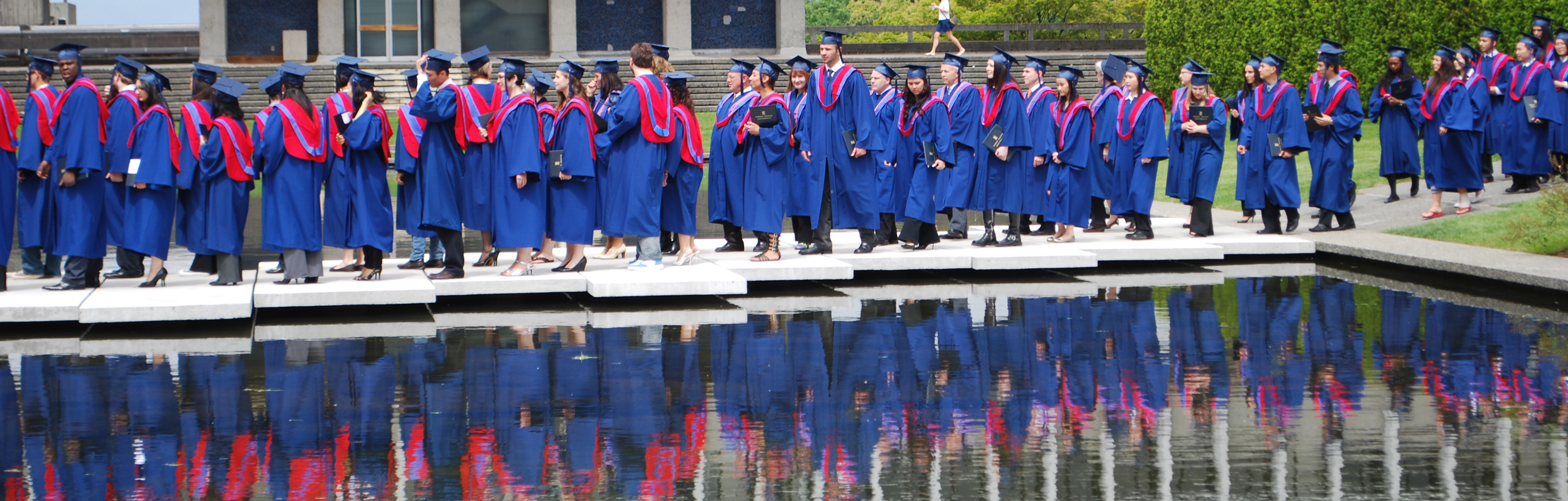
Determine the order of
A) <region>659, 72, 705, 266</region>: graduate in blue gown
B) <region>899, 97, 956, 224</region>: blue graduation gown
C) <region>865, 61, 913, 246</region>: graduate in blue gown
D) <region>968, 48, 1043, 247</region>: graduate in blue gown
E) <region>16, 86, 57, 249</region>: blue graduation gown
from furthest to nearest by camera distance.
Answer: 1. <region>968, 48, 1043, 247</region>: graduate in blue gown
2. <region>865, 61, 913, 246</region>: graduate in blue gown
3. <region>899, 97, 956, 224</region>: blue graduation gown
4. <region>659, 72, 705, 266</region>: graduate in blue gown
5. <region>16, 86, 57, 249</region>: blue graduation gown

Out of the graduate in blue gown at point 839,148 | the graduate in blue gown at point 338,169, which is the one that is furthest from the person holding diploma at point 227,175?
the graduate in blue gown at point 839,148

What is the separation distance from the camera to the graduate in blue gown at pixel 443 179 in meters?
9.79

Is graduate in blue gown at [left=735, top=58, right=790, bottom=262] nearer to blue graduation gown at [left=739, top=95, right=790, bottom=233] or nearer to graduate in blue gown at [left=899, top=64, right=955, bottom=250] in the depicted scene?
blue graduation gown at [left=739, top=95, right=790, bottom=233]

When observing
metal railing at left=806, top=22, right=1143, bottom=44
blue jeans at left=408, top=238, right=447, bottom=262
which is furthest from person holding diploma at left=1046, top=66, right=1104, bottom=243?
metal railing at left=806, top=22, right=1143, bottom=44

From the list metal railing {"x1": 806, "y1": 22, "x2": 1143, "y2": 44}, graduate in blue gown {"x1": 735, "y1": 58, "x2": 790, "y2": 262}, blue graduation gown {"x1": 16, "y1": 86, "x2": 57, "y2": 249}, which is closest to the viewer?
blue graduation gown {"x1": 16, "y1": 86, "x2": 57, "y2": 249}

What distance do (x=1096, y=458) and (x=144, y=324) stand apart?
589 centimetres

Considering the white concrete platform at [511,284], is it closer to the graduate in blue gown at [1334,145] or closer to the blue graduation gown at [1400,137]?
the graduate in blue gown at [1334,145]

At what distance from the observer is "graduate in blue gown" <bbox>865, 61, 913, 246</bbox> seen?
12.0m

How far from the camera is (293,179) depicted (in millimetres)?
9539

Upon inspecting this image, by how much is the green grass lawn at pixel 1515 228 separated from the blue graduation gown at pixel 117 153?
984 centimetres

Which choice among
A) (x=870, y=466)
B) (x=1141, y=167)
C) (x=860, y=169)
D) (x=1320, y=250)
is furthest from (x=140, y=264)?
(x=1320, y=250)

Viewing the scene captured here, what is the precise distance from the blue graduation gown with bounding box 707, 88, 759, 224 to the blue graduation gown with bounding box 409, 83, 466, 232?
196 centimetres

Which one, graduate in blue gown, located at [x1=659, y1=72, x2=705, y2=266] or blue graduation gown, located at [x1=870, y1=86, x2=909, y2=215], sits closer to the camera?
graduate in blue gown, located at [x1=659, y1=72, x2=705, y2=266]

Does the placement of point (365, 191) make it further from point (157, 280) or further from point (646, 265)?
point (646, 265)
